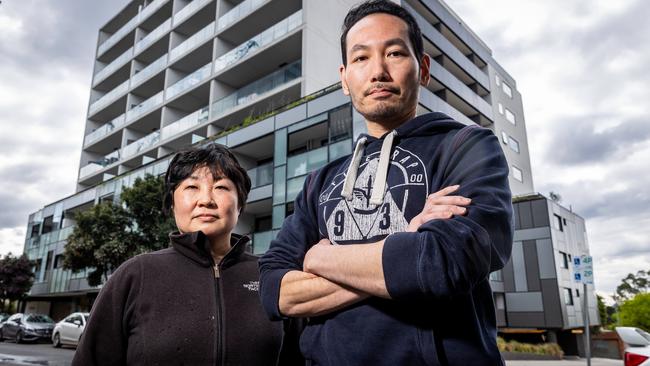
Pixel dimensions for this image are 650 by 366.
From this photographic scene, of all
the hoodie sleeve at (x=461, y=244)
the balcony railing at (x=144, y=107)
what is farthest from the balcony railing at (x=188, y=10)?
the hoodie sleeve at (x=461, y=244)

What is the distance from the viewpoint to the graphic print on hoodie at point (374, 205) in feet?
4.80

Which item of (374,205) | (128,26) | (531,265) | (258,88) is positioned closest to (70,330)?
(258,88)

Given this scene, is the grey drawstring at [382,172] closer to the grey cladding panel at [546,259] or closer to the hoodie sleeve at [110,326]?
the hoodie sleeve at [110,326]

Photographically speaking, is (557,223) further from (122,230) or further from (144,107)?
(144,107)

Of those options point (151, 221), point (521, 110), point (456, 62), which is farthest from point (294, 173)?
point (521, 110)

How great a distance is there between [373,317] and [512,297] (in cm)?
2402

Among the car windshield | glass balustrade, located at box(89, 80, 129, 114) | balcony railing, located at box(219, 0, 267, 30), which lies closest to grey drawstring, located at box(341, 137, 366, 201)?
balcony railing, located at box(219, 0, 267, 30)

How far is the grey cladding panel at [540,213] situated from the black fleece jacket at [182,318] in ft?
77.4

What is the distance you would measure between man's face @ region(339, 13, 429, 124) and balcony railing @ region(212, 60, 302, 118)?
18.3m

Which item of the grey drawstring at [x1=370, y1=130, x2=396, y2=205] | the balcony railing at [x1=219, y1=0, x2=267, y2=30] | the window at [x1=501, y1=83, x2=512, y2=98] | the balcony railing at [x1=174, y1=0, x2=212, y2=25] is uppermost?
the balcony railing at [x1=174, y1=0, x2=212, y2=25]

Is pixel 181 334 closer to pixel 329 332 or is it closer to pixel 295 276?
pixel 295 276

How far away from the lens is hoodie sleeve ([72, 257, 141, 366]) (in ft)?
6.63

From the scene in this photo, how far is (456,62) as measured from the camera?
1099 inches

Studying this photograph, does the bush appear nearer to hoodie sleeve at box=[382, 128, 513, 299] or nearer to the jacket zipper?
the jacket zipper
